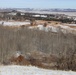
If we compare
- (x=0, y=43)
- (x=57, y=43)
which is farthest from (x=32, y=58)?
(x=57, y=43)

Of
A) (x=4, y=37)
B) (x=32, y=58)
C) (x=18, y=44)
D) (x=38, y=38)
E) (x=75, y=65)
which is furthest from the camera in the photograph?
(x=38, y=38)

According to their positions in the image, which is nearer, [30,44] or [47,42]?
[30,44]

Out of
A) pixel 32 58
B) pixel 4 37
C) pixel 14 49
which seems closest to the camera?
pixel 32 58

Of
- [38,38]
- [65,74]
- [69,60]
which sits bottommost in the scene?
[38,38]

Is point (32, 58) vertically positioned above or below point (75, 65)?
below

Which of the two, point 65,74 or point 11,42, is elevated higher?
point 65,74

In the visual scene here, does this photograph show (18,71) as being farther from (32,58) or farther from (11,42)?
(11,42)

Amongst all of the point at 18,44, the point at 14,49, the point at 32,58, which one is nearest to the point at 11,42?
the point at 18,44

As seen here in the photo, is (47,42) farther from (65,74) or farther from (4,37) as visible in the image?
(65,74)

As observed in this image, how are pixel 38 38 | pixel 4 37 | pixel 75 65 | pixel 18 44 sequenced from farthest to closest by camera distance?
pixel 38 38 < pixel 4 37 < pixel 18 44 < pixel 75 65
